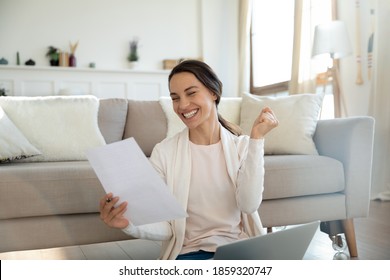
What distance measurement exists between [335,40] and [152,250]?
2.05 m

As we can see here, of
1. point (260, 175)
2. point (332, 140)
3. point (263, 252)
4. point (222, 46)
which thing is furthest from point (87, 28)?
point (263, 252)

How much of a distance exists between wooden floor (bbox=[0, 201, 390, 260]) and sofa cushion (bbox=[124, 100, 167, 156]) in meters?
0.50

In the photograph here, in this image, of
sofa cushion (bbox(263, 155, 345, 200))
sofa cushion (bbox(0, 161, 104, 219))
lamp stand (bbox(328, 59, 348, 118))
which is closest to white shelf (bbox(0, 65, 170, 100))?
lamp stand (bbox(328, 59, 348, 118))

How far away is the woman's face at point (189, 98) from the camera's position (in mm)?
1078

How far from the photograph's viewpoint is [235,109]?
2496 mm

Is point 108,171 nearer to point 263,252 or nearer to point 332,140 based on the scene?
point 263,252

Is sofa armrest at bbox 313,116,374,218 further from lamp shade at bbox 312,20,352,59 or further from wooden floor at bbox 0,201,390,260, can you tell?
lamp shade at bbox 312,20,352,59

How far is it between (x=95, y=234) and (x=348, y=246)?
105 centimetres

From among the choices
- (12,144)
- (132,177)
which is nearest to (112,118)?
(12,144)

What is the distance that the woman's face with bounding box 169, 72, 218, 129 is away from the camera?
3.54ft

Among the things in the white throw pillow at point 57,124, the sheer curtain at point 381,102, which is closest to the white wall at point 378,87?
the sheer curtain at point 381,102

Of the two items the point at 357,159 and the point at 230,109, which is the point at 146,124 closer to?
the point at 230,109

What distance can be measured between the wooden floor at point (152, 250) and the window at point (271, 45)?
2.60 metres

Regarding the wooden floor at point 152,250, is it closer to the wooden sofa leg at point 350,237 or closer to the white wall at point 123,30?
the wooden sofa leg at point 350,237
